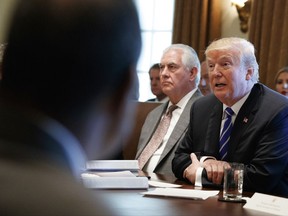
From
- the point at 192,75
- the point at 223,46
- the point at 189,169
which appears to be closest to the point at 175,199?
the point at 189,169

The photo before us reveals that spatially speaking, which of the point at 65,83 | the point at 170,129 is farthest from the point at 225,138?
the point at 65,83

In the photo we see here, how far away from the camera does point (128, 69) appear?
830 millimetres

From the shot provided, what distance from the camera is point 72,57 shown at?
29.5 inches

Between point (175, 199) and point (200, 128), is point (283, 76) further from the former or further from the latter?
point (175, 199)

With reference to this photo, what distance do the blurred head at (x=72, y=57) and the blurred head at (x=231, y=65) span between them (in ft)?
8.24

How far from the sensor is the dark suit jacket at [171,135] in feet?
Answer: 12.4

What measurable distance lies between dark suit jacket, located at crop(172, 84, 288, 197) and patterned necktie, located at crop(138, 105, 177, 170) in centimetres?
69

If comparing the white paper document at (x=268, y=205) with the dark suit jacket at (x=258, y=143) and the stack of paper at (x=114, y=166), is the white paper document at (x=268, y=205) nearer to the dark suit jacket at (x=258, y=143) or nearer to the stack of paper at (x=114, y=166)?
the dark suit jacket at (x=258, y=143)

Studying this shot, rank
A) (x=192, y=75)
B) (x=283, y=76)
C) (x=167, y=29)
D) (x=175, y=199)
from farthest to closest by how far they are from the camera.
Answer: (x=167, y=29) < (x=283, y=76) < (x=192, y=75) < (x=175, y=199)

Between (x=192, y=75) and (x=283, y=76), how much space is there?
1.23m

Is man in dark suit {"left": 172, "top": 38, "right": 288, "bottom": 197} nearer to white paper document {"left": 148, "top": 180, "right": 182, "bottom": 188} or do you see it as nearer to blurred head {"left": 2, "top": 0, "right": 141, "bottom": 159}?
white paper document {"left": 148, "top": 180, "right": 182, "bottom": 188}

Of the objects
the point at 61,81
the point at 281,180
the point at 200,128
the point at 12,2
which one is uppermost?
the point at 12,2

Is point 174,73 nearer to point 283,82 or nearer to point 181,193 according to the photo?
point 283,82

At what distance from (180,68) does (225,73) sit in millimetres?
1065
